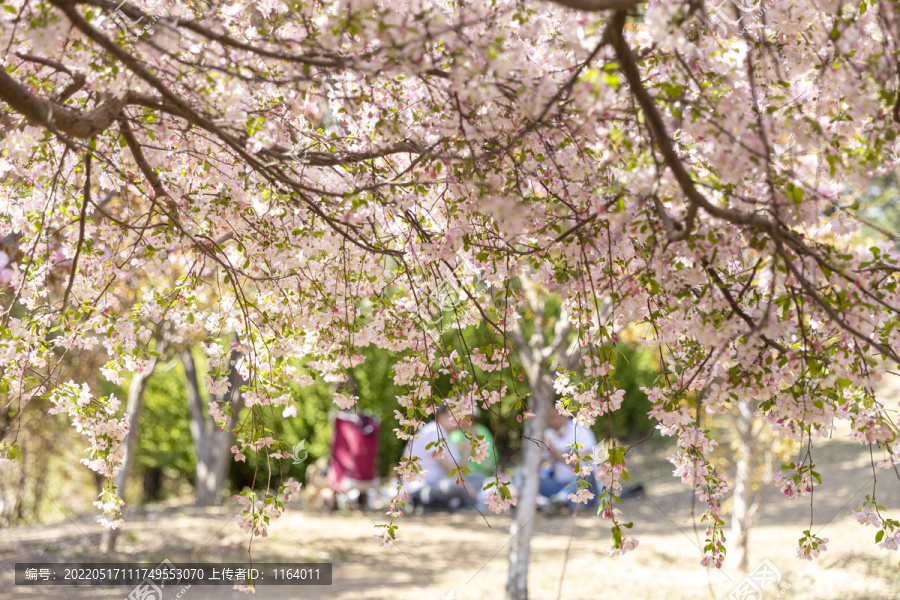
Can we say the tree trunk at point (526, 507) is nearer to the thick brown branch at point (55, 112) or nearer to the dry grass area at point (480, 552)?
the dry grass area at point (480, 552)

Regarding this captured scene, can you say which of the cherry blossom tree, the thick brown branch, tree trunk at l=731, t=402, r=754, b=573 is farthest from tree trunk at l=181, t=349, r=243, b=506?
the thick brown branch

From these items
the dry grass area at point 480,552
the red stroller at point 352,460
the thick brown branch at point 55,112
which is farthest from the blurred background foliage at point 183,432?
the thick brown branch at point 55,112

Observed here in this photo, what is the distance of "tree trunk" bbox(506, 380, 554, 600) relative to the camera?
5.45 m

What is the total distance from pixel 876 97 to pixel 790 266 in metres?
0.62

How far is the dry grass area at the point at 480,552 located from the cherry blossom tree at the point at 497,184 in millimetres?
2999

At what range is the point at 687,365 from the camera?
2686 millimetres

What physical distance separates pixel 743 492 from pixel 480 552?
8.44ft

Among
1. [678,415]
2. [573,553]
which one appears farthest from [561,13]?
[573,553]

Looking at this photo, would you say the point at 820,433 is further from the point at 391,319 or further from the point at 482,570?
the point at 482,570

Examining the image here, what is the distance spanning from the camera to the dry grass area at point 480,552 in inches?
224

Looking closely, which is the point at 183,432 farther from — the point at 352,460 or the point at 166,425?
the point at 352,460

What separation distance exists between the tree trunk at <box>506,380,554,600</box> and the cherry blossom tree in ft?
8.34

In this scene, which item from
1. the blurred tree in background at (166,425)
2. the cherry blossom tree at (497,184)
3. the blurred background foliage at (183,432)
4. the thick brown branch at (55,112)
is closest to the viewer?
the cherry blossom tree at (497,184)

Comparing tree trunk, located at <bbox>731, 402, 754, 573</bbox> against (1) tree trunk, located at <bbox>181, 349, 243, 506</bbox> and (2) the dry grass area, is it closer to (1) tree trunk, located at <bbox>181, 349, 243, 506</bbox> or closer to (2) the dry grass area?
(2) the dry grass area
